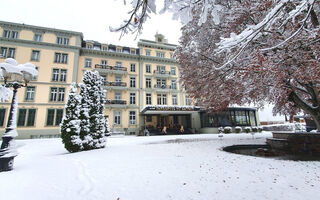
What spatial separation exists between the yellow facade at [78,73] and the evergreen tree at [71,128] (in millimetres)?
13123

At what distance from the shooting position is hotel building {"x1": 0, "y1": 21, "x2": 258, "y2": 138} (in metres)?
18.1

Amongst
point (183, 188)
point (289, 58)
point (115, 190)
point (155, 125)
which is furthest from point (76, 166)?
point (155, 125)

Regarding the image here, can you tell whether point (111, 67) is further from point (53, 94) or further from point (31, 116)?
point (31, 116)

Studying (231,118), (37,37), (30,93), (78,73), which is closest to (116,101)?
(78,73)

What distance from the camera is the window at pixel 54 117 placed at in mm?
18188

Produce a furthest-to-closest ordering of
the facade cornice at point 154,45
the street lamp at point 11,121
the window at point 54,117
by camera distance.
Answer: the facade cornice at point 154,45
the window at point 54,117
the street lamp at point 11,121

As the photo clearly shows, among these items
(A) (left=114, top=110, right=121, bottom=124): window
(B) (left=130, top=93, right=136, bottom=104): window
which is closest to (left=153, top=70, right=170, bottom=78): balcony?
(B) (left=130, top=93, right=136, bottom=104): window

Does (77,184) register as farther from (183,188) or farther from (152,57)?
(152,57)

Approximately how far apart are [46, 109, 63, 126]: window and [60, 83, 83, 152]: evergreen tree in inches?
531

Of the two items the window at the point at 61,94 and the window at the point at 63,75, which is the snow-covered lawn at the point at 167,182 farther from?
the window at the point at 63,75

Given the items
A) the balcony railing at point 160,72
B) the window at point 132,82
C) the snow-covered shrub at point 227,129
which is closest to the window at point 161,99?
the balcony railing at point 160,72

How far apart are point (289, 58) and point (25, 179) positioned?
24.7ft

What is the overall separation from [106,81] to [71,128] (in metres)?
15.2

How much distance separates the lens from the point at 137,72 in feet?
78.4
